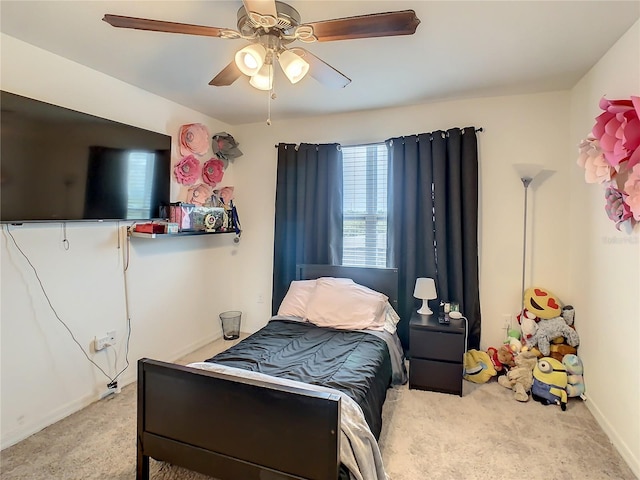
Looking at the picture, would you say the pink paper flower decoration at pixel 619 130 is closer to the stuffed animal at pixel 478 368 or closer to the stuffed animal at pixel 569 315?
the stuffed animal at pixel 569 315

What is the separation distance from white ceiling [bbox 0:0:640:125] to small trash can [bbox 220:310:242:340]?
226cm

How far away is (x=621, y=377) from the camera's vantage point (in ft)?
6.74

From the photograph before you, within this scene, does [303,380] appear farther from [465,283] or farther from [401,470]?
[465,283]

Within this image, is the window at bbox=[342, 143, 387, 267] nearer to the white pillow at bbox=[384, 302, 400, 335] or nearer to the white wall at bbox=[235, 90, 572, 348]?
the white wall at bbox=[235, 90, 572, 348]

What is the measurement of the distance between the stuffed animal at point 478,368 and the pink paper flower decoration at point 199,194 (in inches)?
115

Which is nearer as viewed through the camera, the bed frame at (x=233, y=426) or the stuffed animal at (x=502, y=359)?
the bed frame at (x=233, y=426)

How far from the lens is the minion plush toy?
249 centimetres

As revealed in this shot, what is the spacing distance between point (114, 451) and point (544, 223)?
357 cm

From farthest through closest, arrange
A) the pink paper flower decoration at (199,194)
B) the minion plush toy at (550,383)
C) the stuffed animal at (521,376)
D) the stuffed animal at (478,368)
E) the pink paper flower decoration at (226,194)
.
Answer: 1. the pink paper flower decoration at (226,194)
2. the pink paper flower decoration at (199,194)
3. the stuffed animal at (478,368)
4. the stuffed animal at (521,376)
5. the minion plush toy at (550,383)

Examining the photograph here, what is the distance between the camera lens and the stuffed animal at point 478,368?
2828mm

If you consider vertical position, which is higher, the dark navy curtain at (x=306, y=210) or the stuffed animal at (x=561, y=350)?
the dark navy curtain at (x=306, y=210)

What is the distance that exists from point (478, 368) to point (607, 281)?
3.78 feet

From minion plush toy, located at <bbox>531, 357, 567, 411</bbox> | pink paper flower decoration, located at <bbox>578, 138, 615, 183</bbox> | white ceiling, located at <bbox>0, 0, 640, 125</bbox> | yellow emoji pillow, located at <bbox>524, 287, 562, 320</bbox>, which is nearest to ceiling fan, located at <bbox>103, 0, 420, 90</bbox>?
white ceiling, located at <bbox>0, 0, 640, 125</bbox>

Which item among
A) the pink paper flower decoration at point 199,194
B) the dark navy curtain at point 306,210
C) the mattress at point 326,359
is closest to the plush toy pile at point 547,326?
the mattress at point 326,359
